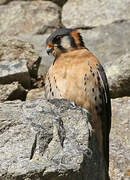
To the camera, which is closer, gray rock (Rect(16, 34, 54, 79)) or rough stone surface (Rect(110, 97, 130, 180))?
rough stone surface (Rect(110, 97, 130, 180))

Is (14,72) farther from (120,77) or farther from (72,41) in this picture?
(120,77)

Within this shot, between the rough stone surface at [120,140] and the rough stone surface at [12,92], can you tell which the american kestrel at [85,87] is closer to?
the rough stone surface at [120,140]

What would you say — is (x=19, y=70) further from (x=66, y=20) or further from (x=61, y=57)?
(x=66, y=20)

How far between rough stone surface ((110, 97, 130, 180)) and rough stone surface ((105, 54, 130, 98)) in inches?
3.7

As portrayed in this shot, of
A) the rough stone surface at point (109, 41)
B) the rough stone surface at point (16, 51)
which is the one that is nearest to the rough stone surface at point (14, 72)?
the rough stone surface at point (16, 51)

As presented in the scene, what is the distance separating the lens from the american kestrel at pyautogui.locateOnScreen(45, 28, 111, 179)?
5152 mm

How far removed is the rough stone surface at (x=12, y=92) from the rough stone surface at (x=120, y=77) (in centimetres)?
91

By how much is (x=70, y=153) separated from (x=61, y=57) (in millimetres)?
1926

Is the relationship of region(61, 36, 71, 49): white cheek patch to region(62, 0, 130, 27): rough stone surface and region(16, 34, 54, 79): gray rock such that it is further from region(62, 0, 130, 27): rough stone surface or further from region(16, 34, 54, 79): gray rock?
region(62, 0, 130, 27): rough stone surface

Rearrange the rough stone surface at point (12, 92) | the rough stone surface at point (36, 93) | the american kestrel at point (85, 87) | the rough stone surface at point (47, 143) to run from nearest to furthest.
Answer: the rough stone surface at point (47, 143)
the american kestrel at point (85, 87)
the rough stone surface at point (12, 92)
the rough stone surface at point (36, 93)

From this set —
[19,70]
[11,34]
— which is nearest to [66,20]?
[11,34]

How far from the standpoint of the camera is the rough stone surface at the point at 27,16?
717 centimetres

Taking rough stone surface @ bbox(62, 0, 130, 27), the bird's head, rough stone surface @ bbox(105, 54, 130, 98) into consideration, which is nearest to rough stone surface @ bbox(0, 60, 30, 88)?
the bird's head

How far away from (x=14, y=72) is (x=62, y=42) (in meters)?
0.69
